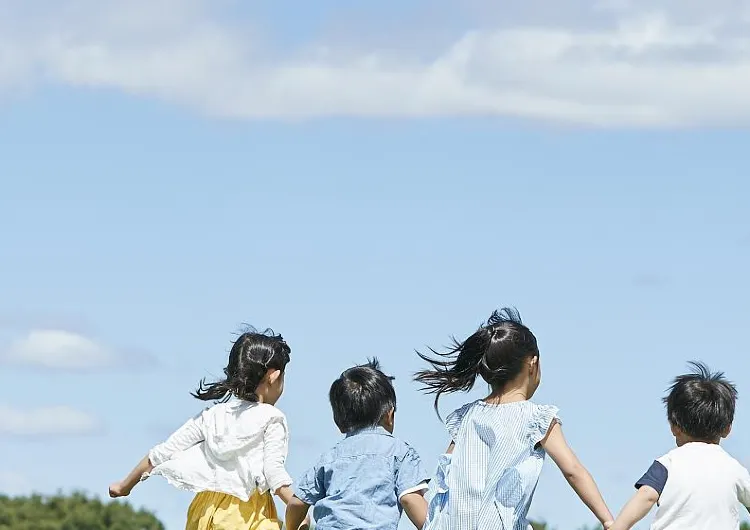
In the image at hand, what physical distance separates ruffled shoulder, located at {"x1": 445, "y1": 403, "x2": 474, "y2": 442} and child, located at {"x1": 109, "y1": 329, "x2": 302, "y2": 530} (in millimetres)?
1134

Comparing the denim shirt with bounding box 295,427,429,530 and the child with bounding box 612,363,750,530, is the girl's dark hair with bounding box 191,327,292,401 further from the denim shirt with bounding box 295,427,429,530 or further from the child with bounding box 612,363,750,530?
the child with bounding box 612,363,750,530

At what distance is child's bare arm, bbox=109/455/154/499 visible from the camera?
8.86 metres

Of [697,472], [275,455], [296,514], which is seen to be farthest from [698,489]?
[275,455]

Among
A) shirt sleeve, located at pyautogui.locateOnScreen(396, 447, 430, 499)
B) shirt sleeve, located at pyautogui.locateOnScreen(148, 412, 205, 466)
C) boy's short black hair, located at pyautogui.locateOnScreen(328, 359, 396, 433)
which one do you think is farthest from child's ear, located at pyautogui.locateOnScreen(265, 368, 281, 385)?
shirt sleeve, located at pyautogui.locateOnScreen(396, 447, 430, 499)

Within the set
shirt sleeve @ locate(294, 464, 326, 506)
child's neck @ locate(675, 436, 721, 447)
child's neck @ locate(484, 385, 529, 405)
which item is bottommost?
shirt sleeve @ locate(294, 464, 326, 506)

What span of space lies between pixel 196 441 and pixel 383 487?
4.36 feet

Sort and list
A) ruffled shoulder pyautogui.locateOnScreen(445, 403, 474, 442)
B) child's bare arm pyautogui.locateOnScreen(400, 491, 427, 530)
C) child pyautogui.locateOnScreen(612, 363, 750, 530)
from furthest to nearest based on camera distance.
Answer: child's bare arm pyautogui.locateOnScreen(400, 491, 427, 530) → ruffled shoulder pyautogui.locateOnScreen(445, 403, 474, 442) → child pyautogui.locateOnScreen(612, 363, 750, 530)

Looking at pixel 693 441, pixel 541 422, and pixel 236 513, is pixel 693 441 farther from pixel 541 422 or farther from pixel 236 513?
pixel 236 513

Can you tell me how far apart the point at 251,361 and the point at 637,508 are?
2486 millimetres

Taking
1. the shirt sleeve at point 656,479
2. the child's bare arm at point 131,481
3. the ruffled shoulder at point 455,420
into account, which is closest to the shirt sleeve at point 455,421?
the ruffled shoulder at point 455,420

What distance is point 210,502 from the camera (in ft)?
28.8

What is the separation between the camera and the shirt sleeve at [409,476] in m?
8.09

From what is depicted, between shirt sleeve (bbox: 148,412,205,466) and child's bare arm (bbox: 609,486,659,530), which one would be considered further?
shirt sleeve (bbox: 148,412,205,466)

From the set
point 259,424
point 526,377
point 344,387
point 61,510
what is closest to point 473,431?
point 526,377
